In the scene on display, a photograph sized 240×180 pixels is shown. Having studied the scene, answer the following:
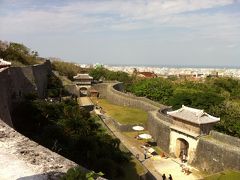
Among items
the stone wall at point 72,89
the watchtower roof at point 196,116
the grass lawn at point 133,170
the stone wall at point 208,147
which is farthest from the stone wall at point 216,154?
the stone wall at point 72,89

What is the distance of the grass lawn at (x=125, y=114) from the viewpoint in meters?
36.9

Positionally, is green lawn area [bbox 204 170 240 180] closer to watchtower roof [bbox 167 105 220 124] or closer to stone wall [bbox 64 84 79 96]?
watchtower roof [bbox 167 105 220 124]

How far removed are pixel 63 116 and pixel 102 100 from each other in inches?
1179

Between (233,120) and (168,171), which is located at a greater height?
(233,120)

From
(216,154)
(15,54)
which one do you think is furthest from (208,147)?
(15,54)

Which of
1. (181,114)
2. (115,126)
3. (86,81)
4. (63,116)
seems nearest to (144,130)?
(115,126)

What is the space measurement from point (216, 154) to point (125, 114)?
17.8 metres

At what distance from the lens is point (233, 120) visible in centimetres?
3066

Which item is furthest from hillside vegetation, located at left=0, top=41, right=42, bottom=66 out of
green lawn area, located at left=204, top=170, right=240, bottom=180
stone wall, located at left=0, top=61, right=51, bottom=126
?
green lawn area, located at left=204, top=170, right=240, bottom=180

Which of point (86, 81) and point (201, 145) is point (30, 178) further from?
point (86, 81)

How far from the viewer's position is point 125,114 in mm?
A: 40312

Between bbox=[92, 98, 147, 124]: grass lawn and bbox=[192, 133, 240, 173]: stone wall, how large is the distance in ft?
37.3

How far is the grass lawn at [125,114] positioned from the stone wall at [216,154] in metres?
11.4

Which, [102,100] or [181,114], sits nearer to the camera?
[181,114]
